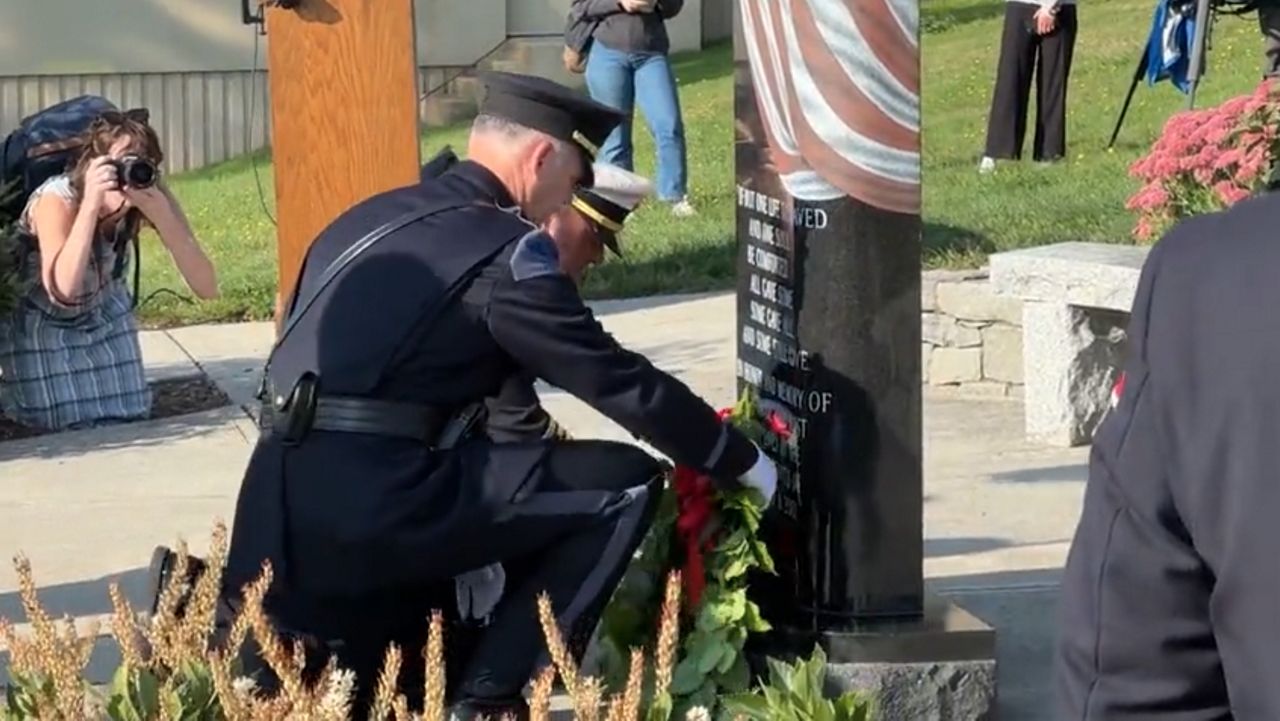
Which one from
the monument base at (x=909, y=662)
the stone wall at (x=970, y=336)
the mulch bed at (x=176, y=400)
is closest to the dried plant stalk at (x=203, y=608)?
the monument base at (x=909, y=662)

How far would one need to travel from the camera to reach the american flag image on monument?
13.5 ft

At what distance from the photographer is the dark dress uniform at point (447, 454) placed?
12.6ft

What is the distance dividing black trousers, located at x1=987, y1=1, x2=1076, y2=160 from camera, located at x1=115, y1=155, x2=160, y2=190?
6709mm

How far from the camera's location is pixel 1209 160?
6898 mm

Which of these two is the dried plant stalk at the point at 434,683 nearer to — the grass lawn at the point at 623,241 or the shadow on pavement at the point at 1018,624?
the shadow on pavement at the point at 1018,624

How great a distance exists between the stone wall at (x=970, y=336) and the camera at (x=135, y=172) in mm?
2598

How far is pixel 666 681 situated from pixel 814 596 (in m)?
1.32

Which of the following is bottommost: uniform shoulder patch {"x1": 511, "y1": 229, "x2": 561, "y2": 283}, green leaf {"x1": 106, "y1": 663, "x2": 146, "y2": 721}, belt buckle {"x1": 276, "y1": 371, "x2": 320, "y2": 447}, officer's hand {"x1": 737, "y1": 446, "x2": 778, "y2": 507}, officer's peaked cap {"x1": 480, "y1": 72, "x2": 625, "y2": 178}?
green leaf {"x1": 106, "y1": 663, "x2": 146, "y2": 721}

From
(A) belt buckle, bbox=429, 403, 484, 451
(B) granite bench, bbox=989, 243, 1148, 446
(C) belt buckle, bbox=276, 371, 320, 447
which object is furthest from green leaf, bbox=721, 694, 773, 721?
(B) granite bench, bbox=989, 243, 1148, 446

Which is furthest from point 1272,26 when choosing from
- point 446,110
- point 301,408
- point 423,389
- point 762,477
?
point 301,408

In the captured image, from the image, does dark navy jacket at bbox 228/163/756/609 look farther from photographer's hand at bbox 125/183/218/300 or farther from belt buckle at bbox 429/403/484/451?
photographer's hand at bbox 125/183/218/300

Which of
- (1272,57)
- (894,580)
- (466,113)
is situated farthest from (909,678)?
(466,113)

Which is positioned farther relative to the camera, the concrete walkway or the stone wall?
the stone wall

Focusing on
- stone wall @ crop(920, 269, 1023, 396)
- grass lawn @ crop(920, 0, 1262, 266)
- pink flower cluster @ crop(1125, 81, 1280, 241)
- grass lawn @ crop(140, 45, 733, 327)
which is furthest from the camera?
grass lawn @ crop(920, 0, 1262, 266)
